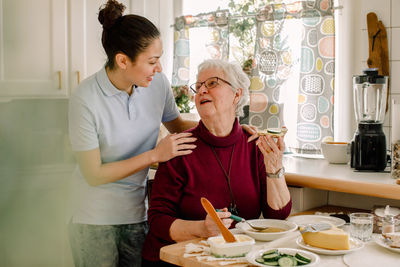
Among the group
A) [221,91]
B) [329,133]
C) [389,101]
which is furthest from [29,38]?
[389,101]

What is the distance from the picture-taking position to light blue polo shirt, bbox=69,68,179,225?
160 centimetres

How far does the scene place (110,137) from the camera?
1.64 m

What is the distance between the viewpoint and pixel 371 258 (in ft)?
3.91

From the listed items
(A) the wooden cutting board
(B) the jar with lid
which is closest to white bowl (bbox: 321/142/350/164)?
(A) the wooden cutting board

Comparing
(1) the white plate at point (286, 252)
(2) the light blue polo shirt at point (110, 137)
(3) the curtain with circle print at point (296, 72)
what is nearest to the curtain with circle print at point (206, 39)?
(3) the curtain with circle print at point (296, 72)

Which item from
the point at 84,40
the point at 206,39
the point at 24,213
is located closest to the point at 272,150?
the point at 24,213

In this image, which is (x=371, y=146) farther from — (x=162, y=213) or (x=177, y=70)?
(x=177, y=70)

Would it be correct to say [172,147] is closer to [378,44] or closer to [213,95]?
[213,95]

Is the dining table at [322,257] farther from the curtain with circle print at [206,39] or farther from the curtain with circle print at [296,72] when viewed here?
the curtain with circle print at [206,39]

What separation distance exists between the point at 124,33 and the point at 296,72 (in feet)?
4.52

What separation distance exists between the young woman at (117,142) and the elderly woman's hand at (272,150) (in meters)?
0.25

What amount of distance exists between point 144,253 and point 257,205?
0.42m

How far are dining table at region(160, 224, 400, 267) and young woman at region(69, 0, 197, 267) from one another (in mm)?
420

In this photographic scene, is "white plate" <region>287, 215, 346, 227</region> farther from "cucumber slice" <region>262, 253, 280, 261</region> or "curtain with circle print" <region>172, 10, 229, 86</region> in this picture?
"curtain with circle print" <region>172, 10, 229, 86</region>
